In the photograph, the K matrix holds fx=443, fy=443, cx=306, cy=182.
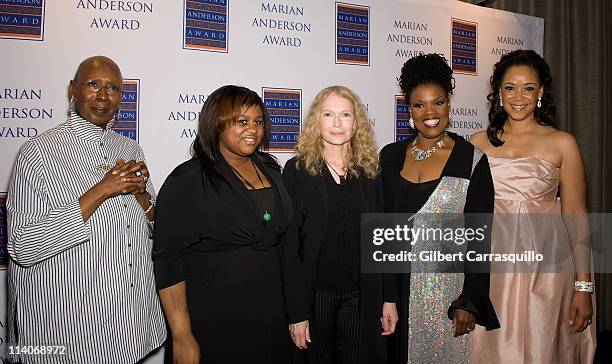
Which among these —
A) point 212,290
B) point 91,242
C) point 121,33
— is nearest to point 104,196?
point 91,242

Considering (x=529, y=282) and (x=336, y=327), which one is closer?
(x=336, y=327)

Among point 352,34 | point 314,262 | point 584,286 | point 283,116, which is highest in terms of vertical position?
point 352,34

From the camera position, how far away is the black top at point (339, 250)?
198 cm

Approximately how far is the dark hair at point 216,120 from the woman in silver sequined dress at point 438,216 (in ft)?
2.71

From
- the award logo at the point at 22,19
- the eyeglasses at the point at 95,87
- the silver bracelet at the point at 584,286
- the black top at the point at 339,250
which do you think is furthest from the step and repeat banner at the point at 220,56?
the silver bracelet at the point at 584,286

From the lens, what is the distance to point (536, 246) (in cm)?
225

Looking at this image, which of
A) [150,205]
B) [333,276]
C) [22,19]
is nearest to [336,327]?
[333,276]

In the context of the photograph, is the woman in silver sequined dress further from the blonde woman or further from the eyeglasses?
the eyeglasses

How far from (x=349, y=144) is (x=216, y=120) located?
697 mm

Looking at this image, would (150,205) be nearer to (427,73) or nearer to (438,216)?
(438,216)

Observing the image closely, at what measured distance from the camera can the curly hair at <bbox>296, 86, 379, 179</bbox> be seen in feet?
6.86

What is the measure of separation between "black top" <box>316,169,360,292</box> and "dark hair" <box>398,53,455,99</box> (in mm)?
709

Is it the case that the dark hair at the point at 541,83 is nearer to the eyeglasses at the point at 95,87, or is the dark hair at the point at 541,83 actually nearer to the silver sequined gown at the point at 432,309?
the silver sequined gown at the point at 432,309

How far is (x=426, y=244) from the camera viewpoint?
210cm
